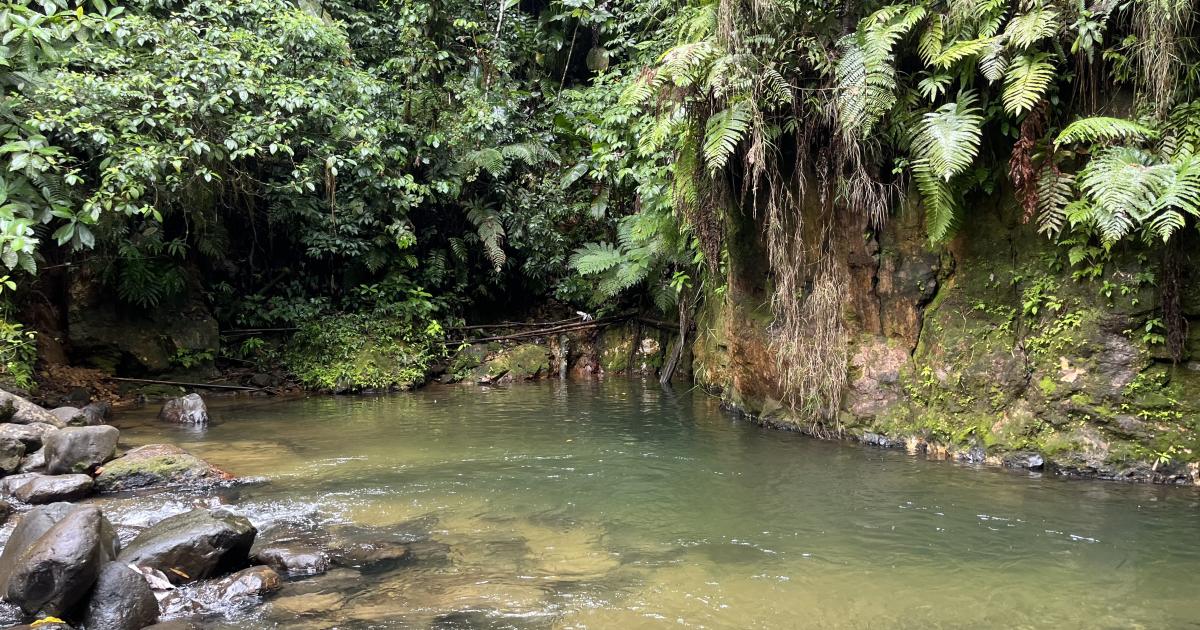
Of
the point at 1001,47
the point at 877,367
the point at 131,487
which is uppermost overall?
the point at 1001,47

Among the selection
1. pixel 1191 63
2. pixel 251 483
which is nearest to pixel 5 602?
pixel 251 483

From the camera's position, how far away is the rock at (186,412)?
912 centimetres

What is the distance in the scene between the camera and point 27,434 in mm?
6516

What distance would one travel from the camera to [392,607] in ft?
12.4

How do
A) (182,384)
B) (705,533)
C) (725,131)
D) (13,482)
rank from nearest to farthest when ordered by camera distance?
A: (705,533)
(13,482)
(725,131)
(182,384)

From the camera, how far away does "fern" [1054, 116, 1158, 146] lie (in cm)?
529

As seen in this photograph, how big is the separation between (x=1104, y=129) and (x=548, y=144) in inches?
413

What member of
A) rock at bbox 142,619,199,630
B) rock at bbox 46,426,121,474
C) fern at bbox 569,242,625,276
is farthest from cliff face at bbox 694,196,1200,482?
rock at bbox 46,426,121,474

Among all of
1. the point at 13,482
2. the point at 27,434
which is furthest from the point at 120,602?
the point at 27,434

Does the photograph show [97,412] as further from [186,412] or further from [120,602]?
[120,602]

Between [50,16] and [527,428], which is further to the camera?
[527,428]

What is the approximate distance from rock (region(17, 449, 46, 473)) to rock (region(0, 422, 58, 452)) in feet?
0.52

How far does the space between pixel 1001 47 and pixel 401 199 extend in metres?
9.44

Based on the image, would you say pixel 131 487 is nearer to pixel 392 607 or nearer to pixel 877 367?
pixel 392 607
